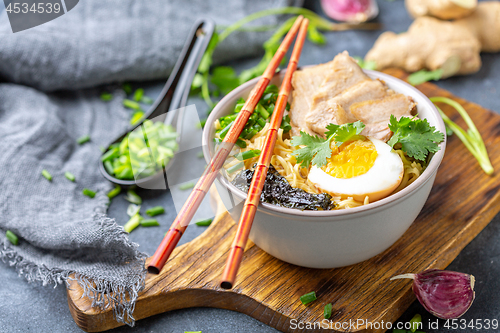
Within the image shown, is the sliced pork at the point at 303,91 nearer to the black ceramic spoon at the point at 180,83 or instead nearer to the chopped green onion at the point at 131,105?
the black ceramic spoon at the point at 180,83

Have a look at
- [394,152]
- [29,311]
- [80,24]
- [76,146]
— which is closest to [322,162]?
[394,152]

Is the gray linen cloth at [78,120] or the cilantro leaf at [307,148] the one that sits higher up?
the cilantro leaf at [307,148]

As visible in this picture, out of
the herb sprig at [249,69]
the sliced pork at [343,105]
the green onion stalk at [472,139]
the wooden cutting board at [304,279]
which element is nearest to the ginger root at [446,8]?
the herb sprig at [249,69]

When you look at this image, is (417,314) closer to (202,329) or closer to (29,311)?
(202,329)

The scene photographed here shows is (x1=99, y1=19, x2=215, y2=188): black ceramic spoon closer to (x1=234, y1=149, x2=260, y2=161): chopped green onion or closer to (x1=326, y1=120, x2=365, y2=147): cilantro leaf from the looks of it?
(x1=234, y1=149, x2=260, y2=161): chopped green onion

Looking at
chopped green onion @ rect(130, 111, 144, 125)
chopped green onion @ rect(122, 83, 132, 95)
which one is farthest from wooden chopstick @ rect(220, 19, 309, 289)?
chopped green onion @ rect(122, 83, 132, 95)
